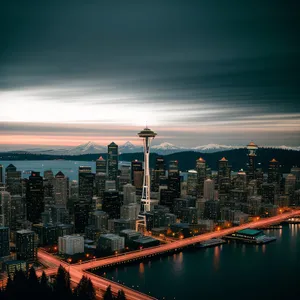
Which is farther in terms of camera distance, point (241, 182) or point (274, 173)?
point (274, 173)

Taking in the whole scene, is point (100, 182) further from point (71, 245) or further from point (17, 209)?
point (71, 245)

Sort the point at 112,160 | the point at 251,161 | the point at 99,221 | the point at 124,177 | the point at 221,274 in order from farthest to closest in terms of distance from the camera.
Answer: the point at 251,161, the point at 112,160, the point at 124,177, the point at 99,221, the point at 221,274

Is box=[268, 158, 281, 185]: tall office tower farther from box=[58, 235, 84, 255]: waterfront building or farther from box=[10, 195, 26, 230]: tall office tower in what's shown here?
box=[58, 235, 84, 255]: waterfront building

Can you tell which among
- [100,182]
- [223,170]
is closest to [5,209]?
[100,182]

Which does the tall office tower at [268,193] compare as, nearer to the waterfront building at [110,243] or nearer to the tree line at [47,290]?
the waterfront building at [110,243]

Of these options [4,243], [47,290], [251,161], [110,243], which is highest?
[251,161]

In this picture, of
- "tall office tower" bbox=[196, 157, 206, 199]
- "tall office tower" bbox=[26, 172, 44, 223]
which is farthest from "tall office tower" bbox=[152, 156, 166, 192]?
"tall office tower" bbox=[26, 172, 44, 223]

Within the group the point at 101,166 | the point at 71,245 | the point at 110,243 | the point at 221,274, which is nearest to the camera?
the point at 221,274
